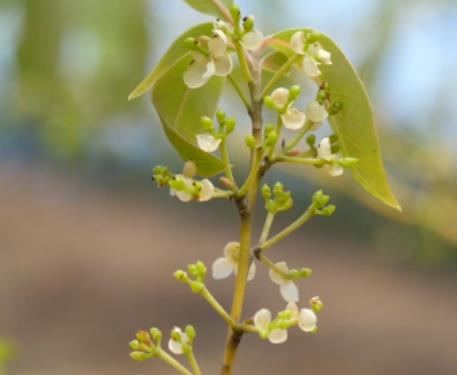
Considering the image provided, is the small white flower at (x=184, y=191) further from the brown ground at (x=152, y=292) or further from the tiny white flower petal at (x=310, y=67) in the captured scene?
the brown ground at (x=152, y=292)

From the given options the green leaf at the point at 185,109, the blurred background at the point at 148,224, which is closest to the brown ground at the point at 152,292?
the blurred background at the point at 148,224

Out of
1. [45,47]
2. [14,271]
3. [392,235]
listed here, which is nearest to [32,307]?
[14,271]

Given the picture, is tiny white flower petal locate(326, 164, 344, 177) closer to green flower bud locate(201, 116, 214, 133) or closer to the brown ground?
green flower bud locate(201, 116, 214, 133)

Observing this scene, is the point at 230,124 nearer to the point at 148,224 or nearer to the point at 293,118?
the point at 293,118

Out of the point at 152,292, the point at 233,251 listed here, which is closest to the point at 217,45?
the point at 233,251

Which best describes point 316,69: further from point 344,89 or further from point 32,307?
point 32,307

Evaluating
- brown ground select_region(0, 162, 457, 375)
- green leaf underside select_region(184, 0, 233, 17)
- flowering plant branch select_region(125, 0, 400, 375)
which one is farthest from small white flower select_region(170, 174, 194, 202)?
brown ground select_region(0, 162, 457, 375)
